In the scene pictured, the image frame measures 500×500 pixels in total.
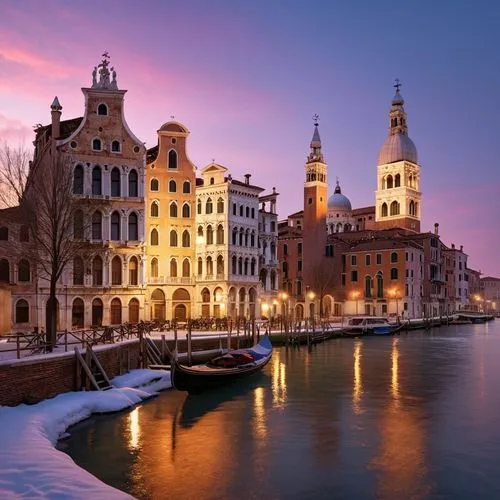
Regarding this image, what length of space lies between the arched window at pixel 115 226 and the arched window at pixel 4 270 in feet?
24.6

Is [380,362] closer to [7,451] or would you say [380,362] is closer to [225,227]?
[225,227]

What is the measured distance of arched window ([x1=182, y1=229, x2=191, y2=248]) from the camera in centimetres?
5094

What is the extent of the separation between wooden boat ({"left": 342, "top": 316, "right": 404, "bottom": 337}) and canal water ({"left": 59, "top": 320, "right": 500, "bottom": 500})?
106 feet

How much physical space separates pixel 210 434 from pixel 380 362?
2173 cm

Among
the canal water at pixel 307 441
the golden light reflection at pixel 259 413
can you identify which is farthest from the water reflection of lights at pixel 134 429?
the golden light reflection at pixel 259 413

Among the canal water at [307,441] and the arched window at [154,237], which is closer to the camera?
the canal water at [307,441]

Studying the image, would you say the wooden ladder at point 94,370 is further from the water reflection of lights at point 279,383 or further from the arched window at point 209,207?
the arched window at point 209,207

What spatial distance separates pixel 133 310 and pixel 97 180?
31.0 feet

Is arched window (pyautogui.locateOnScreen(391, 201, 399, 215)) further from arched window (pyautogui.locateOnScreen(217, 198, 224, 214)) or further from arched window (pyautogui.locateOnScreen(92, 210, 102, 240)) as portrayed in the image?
arched window (pyautogui.locateOnScreen(92, 210, 102, 240))

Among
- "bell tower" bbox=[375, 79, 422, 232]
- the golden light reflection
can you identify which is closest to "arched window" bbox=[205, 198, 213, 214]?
the golden light reflection

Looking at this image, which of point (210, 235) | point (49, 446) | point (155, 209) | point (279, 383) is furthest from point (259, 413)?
point (210, 235)

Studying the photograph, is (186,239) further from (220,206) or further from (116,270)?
(116,270)

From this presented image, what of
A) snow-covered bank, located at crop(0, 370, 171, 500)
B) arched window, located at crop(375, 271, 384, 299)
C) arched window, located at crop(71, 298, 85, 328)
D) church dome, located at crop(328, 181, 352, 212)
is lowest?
snow-covered bank, located at crop(0, 370, 171, 500)

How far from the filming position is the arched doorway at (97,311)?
144 feet
